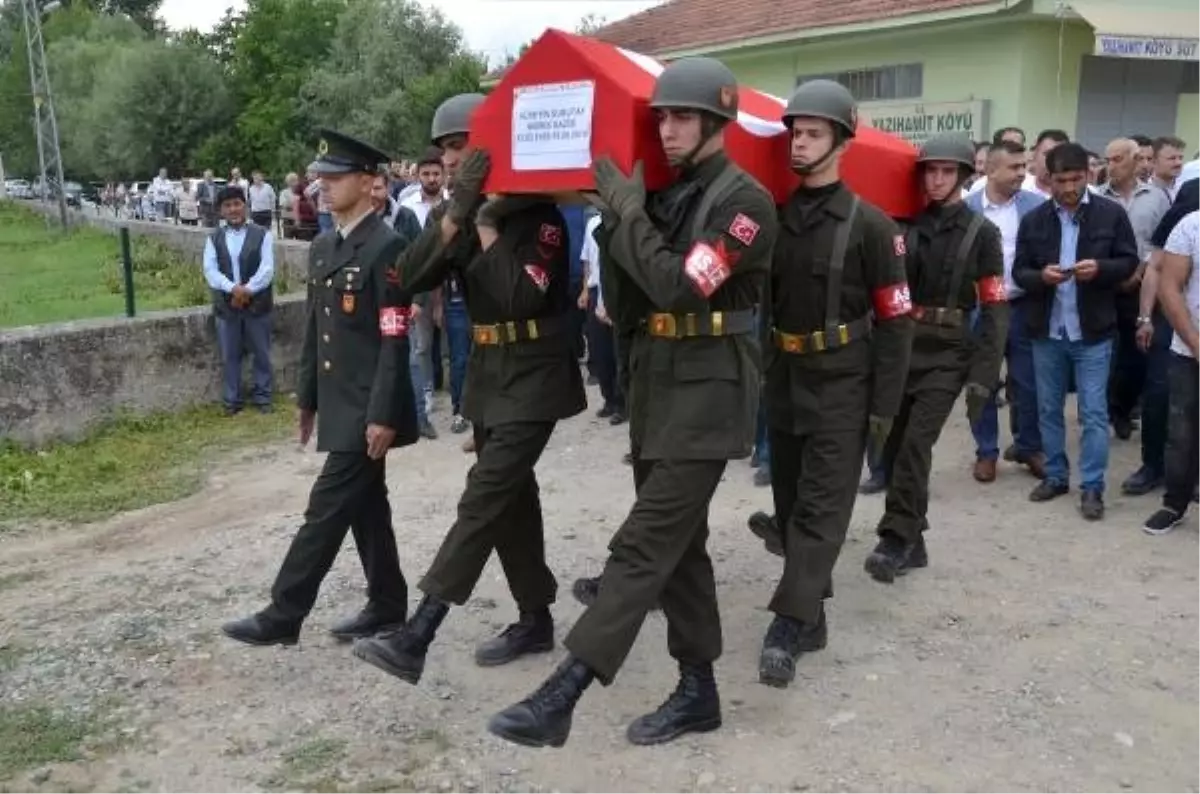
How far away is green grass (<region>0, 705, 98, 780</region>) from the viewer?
3.74m

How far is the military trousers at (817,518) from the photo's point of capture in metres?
4.27

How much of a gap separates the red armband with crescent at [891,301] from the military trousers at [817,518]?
0.40 metres

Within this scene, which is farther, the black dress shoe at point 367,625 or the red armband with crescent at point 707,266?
the black dress shoe at point 367,625

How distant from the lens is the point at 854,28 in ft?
47.0

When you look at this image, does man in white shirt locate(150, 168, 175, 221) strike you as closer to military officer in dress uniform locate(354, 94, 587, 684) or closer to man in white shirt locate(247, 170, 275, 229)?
man in white shirt locate(247, 170, 275, 229)

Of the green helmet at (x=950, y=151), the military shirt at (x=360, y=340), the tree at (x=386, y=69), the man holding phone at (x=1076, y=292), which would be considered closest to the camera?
the military shirt at (x=360, y=340)

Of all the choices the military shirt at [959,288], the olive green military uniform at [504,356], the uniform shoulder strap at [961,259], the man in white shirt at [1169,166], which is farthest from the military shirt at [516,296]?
the man in white shirt at [1169,166]

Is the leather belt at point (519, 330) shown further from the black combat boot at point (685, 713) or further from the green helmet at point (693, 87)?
the black combat boot at point (685, 713)

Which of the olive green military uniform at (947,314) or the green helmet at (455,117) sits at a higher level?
the green helmet at (455,117)

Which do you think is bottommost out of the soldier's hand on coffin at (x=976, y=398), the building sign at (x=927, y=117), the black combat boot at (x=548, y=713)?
the black combat boot at (x=548, y=713)

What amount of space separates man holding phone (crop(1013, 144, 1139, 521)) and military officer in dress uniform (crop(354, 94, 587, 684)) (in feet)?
10.7

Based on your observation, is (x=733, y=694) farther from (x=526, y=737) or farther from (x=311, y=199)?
(x=311, y=199)

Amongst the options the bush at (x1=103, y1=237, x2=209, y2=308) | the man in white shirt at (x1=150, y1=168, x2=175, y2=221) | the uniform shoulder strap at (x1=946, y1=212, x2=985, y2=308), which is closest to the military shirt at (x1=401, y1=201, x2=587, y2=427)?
the uniform shoulder strap at (x1=946, y1=212, x2=985, y2=308)

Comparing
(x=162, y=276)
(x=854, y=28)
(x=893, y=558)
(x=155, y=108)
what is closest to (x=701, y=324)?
(x=893, y=558)
